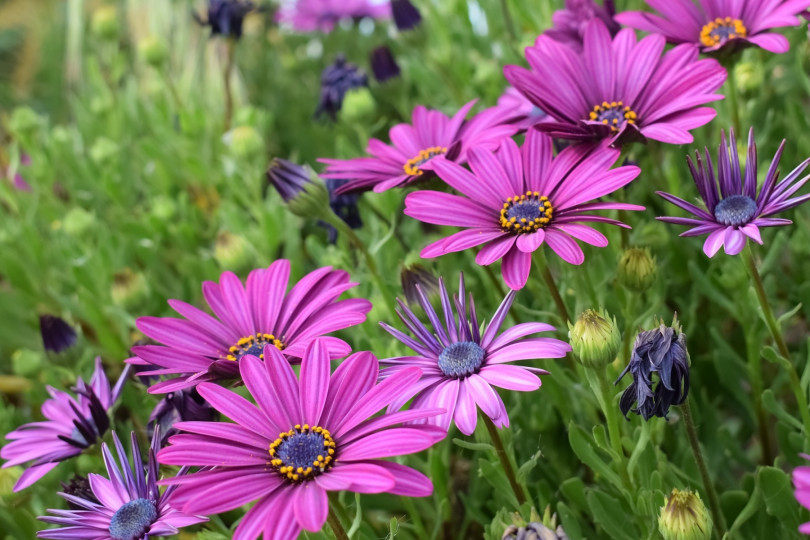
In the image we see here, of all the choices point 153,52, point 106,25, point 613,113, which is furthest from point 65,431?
point 106,25

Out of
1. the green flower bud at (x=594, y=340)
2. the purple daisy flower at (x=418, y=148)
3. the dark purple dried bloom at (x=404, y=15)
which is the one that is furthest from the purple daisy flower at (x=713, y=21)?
the dark purple dried bloom at (x=404, y=15)

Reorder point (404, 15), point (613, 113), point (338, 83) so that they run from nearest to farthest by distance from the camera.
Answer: point (613, 113) → point (338, 83) → point (404, 15)

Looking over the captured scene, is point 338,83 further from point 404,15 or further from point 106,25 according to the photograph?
point 106,25

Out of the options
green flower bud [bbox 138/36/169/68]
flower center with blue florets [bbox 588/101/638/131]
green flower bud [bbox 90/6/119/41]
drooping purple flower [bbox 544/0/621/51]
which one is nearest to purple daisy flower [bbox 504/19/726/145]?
flower center with blue florets [bbox 588/101/638/131]

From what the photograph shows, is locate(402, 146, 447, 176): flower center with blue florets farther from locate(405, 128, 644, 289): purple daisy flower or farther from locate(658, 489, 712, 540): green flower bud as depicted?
locate(658, 489, 712, 540): green flower bud

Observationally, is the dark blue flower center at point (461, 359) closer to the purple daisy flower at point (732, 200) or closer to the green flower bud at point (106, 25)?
the purple daisy flower at point (732, 200)

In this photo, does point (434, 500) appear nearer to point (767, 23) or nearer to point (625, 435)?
point (625, 435)
